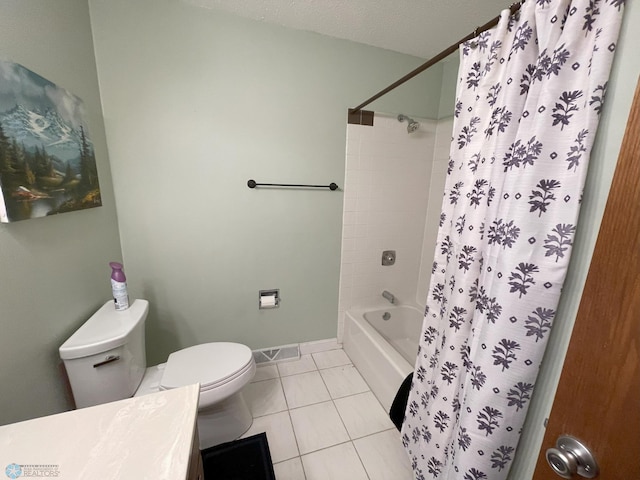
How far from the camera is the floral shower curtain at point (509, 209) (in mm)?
586

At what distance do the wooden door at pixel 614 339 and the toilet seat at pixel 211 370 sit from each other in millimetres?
1320

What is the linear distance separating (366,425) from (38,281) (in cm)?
176

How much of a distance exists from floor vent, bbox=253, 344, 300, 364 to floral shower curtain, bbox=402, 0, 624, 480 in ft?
4.17

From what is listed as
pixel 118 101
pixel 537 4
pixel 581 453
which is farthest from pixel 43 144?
pixel 581 453

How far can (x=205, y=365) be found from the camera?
1.36 meters

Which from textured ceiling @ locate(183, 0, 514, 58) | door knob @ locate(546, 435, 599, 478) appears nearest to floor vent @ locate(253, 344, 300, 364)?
door knob @ locate(546, 435, 599, 478)

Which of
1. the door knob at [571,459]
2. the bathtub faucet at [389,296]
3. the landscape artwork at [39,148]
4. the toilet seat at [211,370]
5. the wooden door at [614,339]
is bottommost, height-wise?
the toilet seat at [211,370]

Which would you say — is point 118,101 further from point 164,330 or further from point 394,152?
point 394,152

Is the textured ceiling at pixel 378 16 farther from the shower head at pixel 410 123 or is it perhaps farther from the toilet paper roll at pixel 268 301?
the toilet paper roll at pixel 268 301

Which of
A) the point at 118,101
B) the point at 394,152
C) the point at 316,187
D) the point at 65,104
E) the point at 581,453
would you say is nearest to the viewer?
the point at 581,453

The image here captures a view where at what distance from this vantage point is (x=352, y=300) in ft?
7.04

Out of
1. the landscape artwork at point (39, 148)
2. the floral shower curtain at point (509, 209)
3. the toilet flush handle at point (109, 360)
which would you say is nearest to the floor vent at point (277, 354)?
the toilet flush handle at point (109, 360)

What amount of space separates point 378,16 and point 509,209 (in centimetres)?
147

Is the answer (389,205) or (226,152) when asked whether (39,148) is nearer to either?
(226,152)
